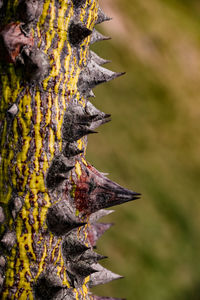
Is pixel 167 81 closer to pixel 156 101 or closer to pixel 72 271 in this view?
pixel 156 101

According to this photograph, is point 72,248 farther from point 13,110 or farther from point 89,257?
point 13,110

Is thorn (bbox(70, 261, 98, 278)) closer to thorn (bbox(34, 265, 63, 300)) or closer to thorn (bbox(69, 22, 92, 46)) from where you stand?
thorn (bbox(34, 265, 63, 300))

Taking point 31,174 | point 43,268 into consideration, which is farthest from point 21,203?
point 43,268

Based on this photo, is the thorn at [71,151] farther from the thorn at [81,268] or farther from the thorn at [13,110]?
the thorn at [81,268]

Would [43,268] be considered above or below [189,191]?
above

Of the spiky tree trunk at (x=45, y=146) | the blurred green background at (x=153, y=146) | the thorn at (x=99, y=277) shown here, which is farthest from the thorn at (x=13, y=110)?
the blurred green background at (x=153, y=146)

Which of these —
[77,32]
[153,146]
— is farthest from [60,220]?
[153,146]

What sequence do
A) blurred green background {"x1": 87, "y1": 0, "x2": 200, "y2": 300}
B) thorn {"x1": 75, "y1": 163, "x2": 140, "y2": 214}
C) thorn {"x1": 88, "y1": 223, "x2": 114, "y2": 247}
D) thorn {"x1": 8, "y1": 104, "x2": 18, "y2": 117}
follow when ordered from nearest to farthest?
thorn {"x1": 8, "y1": 104, "x2": 18, "y2": 117} → thorn {"x1": 75, "y1": 163, "x2": 140, "y2": 214} → thorn {"x1": 88, "y1": 223, "x2": 114, "y2": 247} → blurred green background {"x1": 87, "y1": 0, "x2": 200, "y2": 300}

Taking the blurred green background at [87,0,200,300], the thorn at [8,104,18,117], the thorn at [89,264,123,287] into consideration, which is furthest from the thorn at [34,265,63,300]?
the blurred green background at [87,0,200,300]
